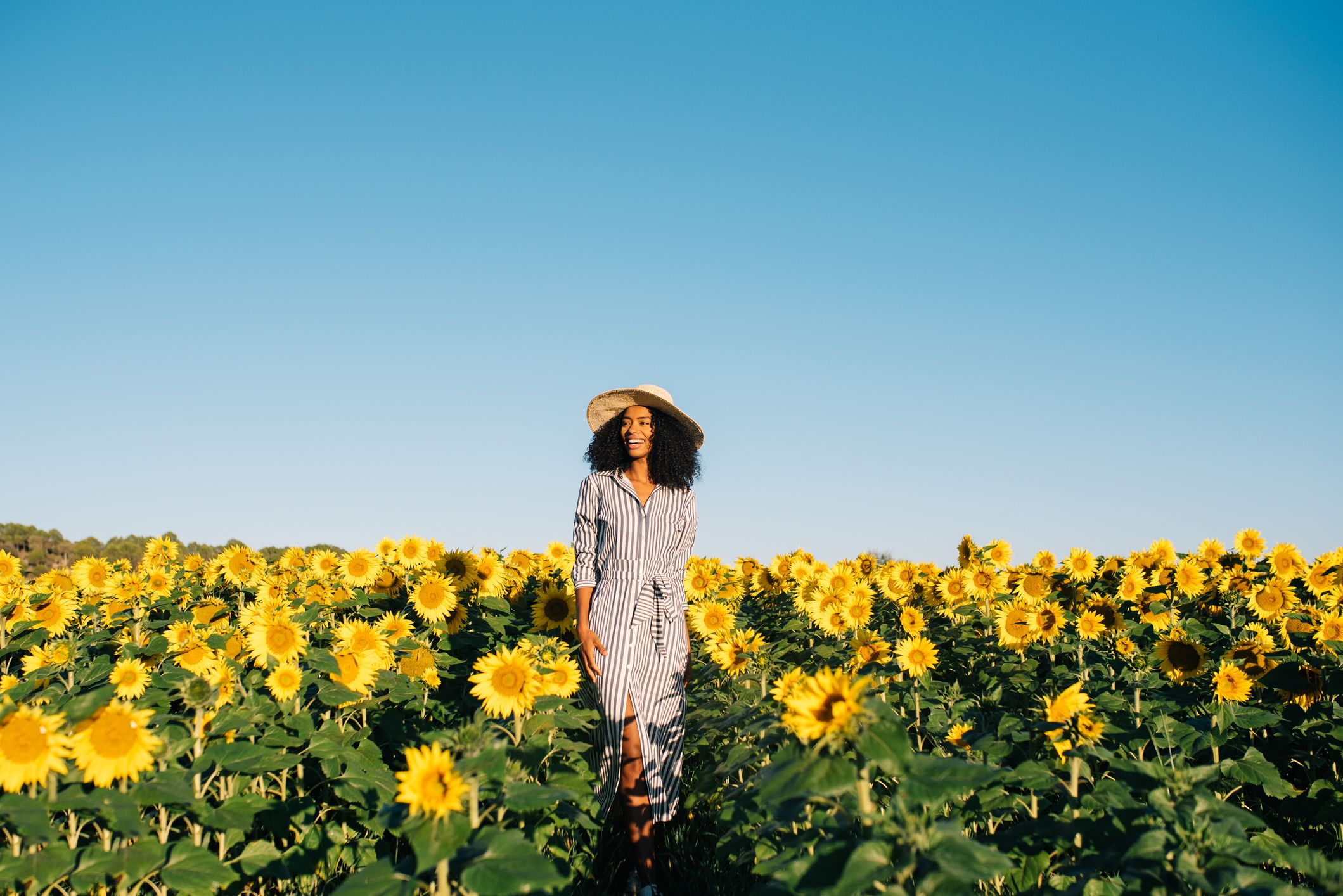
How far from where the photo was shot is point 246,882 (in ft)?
12.5

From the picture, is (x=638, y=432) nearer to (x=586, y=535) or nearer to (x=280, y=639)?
(x=586, y=535)

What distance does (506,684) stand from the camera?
384cm

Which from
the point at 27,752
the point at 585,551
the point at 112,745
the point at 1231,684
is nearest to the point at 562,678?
the point at 585,551

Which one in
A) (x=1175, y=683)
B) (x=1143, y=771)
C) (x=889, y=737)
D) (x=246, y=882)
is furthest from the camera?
(x=1175, y=683)

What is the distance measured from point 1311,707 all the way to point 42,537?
61.8 ft

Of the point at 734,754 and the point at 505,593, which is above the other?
the point at 505,593

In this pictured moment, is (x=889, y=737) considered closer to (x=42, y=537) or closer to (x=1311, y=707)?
(x=1311, y=707)

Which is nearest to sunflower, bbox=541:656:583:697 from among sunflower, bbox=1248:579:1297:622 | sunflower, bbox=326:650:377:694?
sunflower, bbox=326:650:377:694

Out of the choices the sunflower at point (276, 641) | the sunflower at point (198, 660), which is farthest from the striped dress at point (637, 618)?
the sunflower at point (198, 660)

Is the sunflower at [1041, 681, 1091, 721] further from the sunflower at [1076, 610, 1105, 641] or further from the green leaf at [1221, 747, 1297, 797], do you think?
the sunflower at [1076, 610, 1105, 641]

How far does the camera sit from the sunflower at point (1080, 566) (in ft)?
28.6

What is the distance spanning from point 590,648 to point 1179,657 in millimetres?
4220

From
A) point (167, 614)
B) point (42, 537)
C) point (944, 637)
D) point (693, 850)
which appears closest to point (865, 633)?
point (944, 637)

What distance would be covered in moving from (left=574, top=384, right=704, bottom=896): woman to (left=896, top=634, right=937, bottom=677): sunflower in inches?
76.4
